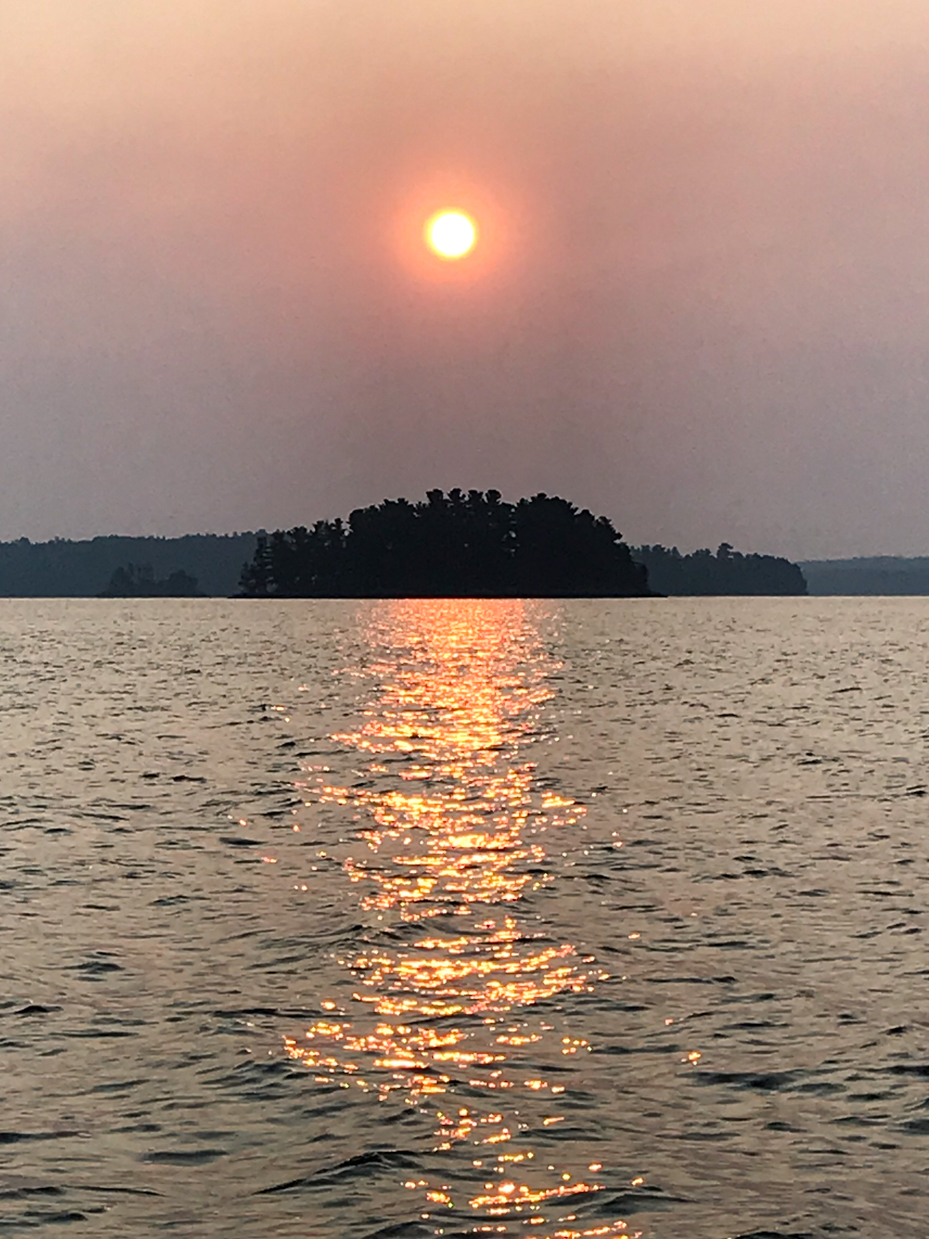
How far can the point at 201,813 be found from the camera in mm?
39000

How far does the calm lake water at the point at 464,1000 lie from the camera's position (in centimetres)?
1365

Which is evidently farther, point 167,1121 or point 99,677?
point 99,677

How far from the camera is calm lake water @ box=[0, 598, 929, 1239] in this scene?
1365 cm

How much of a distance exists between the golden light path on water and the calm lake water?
57mm

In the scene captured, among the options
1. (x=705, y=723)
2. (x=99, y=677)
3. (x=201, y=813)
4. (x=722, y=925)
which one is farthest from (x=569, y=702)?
(x=722, y=925)

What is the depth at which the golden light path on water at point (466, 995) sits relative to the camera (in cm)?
1378

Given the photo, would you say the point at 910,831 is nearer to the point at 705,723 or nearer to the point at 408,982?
the point at 408,982

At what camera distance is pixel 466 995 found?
20.3m

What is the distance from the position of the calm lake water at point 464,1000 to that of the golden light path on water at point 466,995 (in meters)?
0.06

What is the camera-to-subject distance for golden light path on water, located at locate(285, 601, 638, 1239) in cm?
1378

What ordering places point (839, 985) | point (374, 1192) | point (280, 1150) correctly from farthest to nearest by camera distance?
1. point (839, 985)
2. point (280, 1150)
3. point (374, 1192)

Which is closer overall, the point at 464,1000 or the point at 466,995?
the point at 464,1000

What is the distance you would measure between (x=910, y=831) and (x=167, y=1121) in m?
23.8

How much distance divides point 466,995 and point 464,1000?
0.28m
